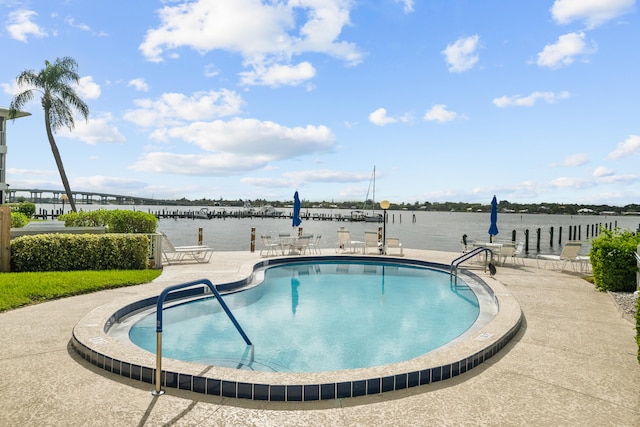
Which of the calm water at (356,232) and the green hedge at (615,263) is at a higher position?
the green hedge at (615,263)

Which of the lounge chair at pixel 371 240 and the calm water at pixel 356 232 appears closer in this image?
the lounge chair at pixel 371 240

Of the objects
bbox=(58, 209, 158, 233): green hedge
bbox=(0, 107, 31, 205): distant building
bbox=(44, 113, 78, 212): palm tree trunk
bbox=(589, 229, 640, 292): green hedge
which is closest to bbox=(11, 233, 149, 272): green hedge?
bbox=(58, 209, 158, 233): green hedge

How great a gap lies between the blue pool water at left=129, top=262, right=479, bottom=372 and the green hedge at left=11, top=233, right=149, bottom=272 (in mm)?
3647

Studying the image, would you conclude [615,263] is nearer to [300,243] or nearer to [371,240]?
[371,240]

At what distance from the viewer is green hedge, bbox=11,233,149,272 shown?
10.1 m

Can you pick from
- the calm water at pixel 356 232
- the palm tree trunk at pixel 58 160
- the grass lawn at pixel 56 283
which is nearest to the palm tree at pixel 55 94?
the palm tree trunk at pixel 58 160

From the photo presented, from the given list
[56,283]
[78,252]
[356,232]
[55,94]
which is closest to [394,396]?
[56,283]

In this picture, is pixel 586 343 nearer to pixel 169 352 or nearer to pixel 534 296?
pixel 534 296

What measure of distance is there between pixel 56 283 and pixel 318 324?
Answer: 568 cm

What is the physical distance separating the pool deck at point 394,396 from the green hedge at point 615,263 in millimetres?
3275

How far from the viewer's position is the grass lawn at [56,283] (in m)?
7.45

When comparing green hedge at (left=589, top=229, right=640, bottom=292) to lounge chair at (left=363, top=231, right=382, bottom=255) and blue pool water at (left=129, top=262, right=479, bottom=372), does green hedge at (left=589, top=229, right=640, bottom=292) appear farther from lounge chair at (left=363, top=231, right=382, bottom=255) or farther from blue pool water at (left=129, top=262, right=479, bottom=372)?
lounge chair at (left=363, top=231, right=382, bottom=255)

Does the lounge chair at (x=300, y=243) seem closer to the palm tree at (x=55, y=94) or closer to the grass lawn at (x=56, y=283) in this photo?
the grass lawn at (x=56, y=283)

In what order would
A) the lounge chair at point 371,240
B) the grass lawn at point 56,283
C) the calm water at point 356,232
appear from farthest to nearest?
the calm water at point 356,232, the lounge chair at point 371,240, the grass lawn at point 56,283
